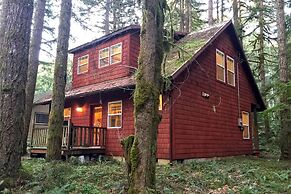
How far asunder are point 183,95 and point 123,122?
9.78 ft

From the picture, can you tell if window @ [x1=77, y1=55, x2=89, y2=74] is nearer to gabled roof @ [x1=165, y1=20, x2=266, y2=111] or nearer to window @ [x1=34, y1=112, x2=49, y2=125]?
gabled roof @ [x1=165, y1=20, x2=266, y2=111]

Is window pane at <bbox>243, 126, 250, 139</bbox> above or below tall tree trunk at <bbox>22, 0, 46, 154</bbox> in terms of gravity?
below

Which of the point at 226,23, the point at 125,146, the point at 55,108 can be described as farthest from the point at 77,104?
the point at 125,146

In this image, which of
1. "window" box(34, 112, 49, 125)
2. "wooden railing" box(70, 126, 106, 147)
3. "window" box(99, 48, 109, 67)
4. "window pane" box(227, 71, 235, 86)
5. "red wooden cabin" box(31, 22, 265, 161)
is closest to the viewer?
"red wooden cabin" box(31, 22, 265, 161)

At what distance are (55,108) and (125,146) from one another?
553cm

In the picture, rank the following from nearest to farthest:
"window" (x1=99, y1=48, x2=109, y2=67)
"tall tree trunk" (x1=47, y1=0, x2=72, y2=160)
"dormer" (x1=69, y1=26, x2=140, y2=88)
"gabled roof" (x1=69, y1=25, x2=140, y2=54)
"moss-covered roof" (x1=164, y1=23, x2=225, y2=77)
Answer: "tall tree trunk" (x1=47, y1=0, x2=72, y2=160) → "moss-covered roof" (x1=164, y1=23, x2=225, y2=77) → "gabled roof" (x1=69, y1=25, x2=140, y2=54) → "dormer" (x1=69, y1=26, x2=140, y2=88) → "window" (x1=99, y1=48, x2=109, y2=67)

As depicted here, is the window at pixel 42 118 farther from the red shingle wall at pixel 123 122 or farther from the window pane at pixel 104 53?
the window pane at pixel 104 53

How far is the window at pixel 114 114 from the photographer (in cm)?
1345

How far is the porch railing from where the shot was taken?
11797mm

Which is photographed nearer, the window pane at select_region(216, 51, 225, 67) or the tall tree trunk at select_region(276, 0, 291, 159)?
the tall tree trunk at select_region(276, 0, 291, 159)

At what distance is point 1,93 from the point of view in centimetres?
589

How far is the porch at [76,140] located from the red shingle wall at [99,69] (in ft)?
9.09

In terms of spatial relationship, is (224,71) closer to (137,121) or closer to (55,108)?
(55,108)

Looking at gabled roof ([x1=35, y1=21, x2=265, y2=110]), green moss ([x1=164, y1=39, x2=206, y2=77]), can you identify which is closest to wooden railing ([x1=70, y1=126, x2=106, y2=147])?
→ gabled roof ([x1=35, y1=21, x2=265, y2=110])
